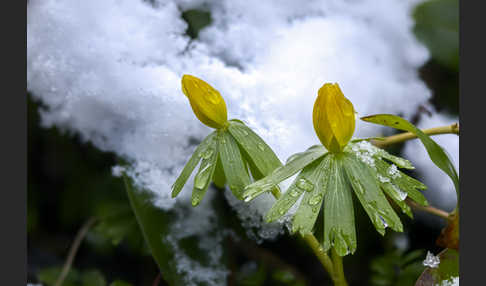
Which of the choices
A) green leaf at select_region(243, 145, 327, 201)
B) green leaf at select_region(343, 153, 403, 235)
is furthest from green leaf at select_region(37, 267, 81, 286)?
green leaf at select_region(343, 153, 403, 235)

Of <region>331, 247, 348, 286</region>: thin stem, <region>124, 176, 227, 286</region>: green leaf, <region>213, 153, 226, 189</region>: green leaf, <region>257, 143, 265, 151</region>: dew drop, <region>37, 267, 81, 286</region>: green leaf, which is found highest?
<region>257, 143, 265, 151</region>: dew drop

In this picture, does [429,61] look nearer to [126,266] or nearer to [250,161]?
[250,161]

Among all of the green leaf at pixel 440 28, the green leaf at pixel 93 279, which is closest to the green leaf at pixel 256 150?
the green leaf at pixel 93 279

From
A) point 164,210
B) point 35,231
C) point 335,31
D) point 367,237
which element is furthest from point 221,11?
point 35,231

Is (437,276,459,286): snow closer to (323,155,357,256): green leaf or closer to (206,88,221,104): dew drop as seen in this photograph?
(323,155,357,256): green leaf

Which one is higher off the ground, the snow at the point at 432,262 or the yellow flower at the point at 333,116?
the yellow flower at the point at 333,116

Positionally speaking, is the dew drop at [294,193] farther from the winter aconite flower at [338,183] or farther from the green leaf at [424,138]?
the green leaf at [424,138]
